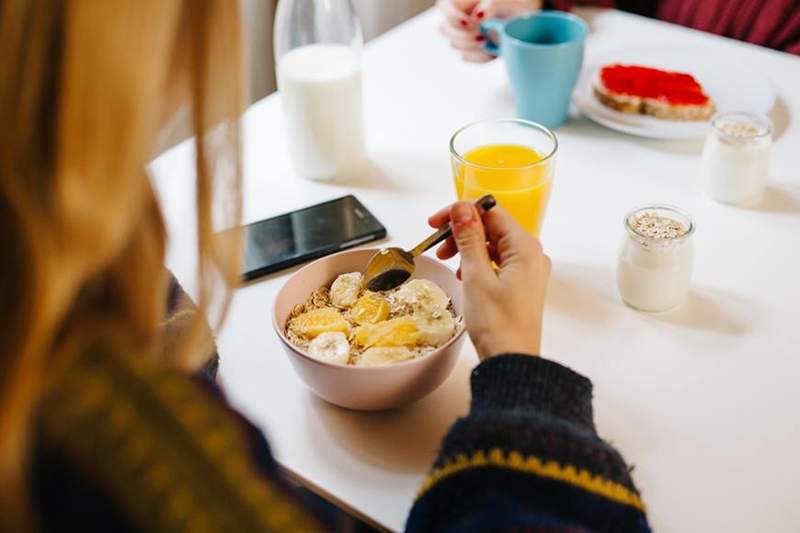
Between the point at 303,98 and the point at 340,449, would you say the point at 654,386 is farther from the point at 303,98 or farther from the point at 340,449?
the point at 303,98

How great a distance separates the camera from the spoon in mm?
851

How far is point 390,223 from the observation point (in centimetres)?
105

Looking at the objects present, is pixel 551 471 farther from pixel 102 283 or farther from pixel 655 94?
pixel 655 94

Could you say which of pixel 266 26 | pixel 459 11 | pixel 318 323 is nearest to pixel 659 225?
pixel 318 323

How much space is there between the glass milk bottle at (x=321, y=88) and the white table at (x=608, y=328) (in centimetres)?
4

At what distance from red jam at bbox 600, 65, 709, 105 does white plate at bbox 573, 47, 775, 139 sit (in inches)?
1.2

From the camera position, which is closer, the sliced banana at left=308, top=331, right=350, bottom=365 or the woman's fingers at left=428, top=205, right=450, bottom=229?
the sliced banana at left=308, top=331, right=350, bottom=365

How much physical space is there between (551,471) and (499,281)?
0.67ft

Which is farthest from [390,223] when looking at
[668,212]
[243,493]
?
[243,493]

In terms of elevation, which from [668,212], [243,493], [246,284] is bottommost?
[246,284]

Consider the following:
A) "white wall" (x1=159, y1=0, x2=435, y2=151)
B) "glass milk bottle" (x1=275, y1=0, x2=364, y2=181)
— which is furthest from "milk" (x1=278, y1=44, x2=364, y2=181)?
"white wall" (x1=159, y1=0, x2=435, y2=151)

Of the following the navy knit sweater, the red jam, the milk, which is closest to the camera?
the navy knit sweater

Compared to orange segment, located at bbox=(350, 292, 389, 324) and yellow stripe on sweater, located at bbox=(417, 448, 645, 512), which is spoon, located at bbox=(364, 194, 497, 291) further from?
yellow stripe on sweater, located at bbox=(417, 448, 645, 512)

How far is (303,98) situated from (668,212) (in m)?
0.47
